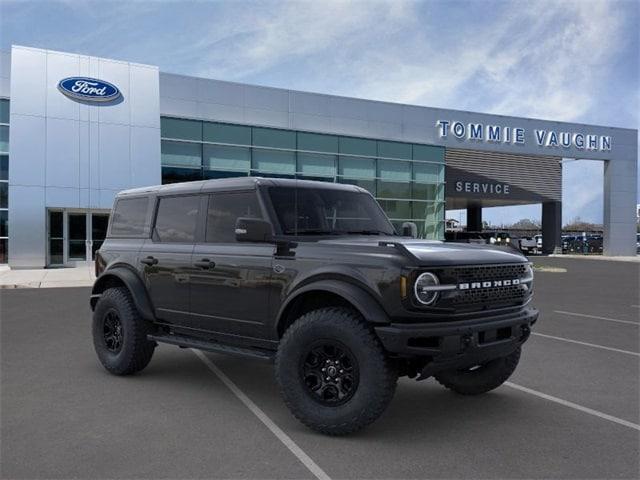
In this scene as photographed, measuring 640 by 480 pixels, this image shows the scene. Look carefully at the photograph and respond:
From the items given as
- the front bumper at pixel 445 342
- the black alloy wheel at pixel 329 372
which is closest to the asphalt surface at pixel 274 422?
the black alloy wheel at pixel 329 372

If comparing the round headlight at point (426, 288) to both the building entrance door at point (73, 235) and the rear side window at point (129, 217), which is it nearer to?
the rear side window at point (129, 217)

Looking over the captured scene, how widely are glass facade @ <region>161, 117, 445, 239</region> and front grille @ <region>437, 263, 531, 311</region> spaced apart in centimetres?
2149

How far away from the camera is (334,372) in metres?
4.48

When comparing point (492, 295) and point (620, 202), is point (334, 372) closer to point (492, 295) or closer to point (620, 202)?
point (492, 295)

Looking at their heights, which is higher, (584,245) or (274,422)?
(584,245)

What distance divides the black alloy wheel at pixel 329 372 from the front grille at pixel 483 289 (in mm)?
836

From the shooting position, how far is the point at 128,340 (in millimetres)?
6152

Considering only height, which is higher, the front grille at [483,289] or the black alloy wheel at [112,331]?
the front grille at [483,289]

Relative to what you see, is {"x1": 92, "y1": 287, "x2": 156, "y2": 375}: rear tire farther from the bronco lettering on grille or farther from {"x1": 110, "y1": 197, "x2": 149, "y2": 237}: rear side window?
the bronco lettering on grille

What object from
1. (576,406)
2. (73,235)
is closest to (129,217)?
(576,406)

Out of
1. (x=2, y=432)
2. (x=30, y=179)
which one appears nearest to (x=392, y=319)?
(x=2, y=432)

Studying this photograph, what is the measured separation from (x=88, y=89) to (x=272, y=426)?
21357 mm

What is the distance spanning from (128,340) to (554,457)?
4.23 meters

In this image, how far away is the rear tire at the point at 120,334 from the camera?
6148 mm
